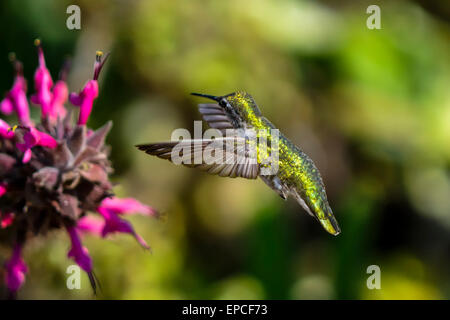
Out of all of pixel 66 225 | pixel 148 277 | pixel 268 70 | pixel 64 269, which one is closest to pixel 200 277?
pixel 148 277

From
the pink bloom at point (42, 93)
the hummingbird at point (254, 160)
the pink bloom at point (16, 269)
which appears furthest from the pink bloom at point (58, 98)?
the hummingbird at point (254, 160)

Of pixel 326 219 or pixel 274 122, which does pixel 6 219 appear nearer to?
pixel 326 219

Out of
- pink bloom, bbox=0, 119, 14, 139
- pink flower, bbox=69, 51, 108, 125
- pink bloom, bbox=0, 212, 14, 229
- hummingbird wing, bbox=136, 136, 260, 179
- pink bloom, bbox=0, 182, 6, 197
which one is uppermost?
pink flower, bbox=69, 51, 108, 125

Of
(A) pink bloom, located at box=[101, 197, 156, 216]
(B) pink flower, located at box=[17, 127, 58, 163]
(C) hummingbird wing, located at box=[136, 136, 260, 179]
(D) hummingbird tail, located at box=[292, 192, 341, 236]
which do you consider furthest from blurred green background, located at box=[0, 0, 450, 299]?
(C) hummingbird wing, located at box=[136, 136, 260, 179]

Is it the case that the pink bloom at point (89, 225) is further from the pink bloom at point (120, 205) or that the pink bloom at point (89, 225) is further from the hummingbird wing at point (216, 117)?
the hummingbird wing at point (216, 117)

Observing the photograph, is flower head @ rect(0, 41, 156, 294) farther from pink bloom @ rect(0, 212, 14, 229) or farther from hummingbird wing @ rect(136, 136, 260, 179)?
hummingbird wing @ rect(136, 136, 260, 179)
